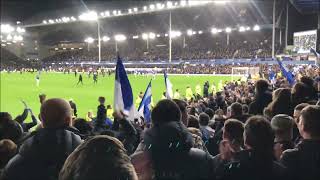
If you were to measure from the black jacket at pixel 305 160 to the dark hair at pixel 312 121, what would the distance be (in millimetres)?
116

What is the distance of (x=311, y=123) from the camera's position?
412 centimetres

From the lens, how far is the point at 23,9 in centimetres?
10775

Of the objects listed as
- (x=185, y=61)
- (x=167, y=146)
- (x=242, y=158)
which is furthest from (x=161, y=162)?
(x=185, y=61)

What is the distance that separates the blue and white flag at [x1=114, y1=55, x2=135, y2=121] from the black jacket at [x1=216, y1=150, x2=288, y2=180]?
2924mm

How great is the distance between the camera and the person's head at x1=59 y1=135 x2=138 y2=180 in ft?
Result: 7.61

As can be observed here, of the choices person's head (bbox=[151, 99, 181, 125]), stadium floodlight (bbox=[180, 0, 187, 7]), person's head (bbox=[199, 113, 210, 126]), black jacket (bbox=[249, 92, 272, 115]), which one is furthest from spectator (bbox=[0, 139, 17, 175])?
stadium floodlight (bbox=[180, 0, 187, 7])

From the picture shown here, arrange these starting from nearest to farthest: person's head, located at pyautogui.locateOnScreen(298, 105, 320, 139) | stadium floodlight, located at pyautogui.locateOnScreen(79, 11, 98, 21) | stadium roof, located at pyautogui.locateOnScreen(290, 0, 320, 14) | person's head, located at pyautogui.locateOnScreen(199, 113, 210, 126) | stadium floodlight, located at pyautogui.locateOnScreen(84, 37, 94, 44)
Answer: person's head, located at pyautogui.locateOnScreen(298, 105, 320, 139) < person's head, located at pyautogui.locateOnScreen(199, 113, 210, 126) < stadium roof, located at pyautogui.locateOnScreen(290, 0, 320, 14) < stadium floodlight, located at pyautogui.locateOnScreen(79, 11, 98, 21) < stadium floodlight, located at pyautogui.locateOnScreen(84, 37, 94, 44)

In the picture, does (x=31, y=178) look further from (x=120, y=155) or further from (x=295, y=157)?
(x=295, y=157)

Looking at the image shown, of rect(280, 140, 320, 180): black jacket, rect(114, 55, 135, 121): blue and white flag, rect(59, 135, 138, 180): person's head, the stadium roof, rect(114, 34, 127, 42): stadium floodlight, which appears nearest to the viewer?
rect(59, 135, 138, 180): person's head

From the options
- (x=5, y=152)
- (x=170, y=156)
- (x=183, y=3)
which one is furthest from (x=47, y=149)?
(x=183, y=3)

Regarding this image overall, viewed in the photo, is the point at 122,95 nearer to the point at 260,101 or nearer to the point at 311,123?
the point at 311,123

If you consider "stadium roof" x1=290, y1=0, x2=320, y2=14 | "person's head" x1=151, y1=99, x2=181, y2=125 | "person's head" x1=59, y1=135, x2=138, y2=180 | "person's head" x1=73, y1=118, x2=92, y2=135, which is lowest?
"person's head" x1=73, y1=118, x2=92, y2=135

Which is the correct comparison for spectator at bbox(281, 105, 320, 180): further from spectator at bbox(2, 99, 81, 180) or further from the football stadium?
spectator at bbox(2, 99, 81, 180)

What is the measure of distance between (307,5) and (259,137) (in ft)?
212
